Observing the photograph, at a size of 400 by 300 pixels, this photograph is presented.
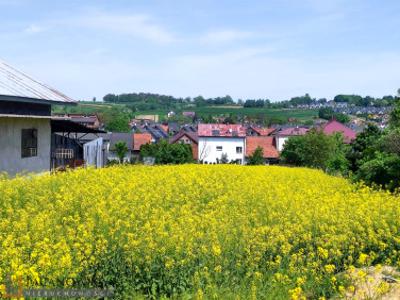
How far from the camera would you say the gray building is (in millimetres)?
15336

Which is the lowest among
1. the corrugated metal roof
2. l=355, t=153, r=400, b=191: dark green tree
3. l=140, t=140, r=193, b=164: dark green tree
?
l=140, t=140, r=193, b=164: dark green tree

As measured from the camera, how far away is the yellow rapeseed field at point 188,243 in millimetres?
6246

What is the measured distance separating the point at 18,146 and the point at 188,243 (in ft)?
36.2

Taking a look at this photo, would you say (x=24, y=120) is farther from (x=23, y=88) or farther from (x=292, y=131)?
(x=292, y=131)

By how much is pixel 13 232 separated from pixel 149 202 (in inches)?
121

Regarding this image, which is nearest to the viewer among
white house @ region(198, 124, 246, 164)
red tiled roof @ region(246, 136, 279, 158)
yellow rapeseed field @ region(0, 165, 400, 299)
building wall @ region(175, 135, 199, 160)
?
yellow rapeseed field @ region(0, 165, 400, 299)

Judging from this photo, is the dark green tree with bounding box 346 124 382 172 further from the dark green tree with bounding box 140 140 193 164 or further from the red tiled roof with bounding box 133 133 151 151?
the red tiled roof with bounding box 133 133 151 151

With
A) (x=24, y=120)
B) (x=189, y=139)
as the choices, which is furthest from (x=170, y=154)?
(x=24, y=120)

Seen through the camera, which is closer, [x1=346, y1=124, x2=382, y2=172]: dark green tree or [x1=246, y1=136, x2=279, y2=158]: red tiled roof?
[x1=346, y1=124, x2=382, y2=172]: dark green tree

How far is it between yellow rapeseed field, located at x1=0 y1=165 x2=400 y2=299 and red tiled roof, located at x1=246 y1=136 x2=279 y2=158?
66029 millimetres

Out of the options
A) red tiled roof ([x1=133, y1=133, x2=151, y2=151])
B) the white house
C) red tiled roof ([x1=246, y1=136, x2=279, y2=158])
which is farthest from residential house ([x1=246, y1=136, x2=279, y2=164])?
red tiled roof ([x1=133, y1=133, x2=151, y2=151])

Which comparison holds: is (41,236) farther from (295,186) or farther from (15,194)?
(295,186)

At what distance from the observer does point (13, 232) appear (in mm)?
7512

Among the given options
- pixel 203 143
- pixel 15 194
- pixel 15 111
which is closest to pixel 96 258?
pixel 15 194
